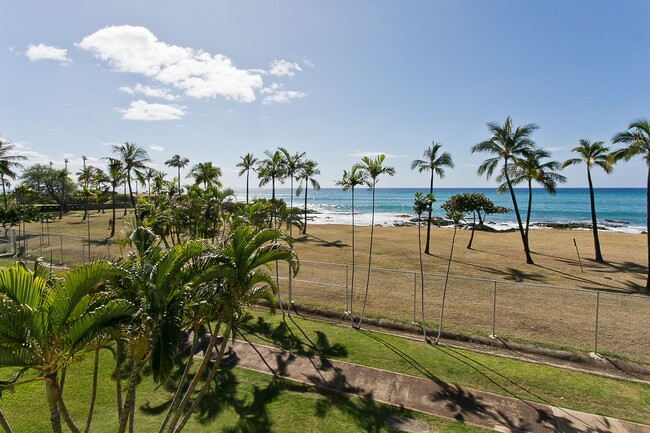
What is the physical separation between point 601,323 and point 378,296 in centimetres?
858

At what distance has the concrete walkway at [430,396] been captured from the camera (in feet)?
24.9

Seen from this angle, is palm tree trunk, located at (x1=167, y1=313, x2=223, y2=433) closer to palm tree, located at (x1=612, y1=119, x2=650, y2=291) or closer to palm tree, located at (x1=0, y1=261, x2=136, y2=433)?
palm tree, located at (x1=0, y1=261, x2=136, y2=433)

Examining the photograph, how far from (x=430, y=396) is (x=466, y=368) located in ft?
6.18

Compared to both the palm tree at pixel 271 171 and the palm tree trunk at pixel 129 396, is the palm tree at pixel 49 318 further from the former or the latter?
the palm tree at pixel 271 171

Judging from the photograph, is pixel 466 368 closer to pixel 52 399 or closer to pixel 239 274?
pixel 239 274

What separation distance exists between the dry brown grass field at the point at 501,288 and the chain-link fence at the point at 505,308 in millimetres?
41

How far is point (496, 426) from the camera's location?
7.55m

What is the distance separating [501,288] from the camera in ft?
58.4

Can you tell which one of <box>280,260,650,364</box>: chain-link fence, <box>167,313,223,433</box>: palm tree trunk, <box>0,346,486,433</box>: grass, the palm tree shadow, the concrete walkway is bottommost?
<box>0,346,486,433</box>: grass

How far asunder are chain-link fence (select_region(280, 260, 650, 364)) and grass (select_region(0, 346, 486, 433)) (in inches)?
182

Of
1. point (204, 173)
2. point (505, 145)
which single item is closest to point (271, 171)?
point (204, 173)

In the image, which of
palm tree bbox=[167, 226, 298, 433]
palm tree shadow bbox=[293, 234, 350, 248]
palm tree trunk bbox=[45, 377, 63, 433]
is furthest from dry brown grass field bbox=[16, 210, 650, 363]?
palm tree trunk bbox=[45, 377, 63, 433]

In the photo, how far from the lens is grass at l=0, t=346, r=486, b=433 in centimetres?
770

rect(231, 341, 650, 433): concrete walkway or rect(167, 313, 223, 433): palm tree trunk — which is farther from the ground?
rect(167, 313, 223, 433): palm tree trunk
